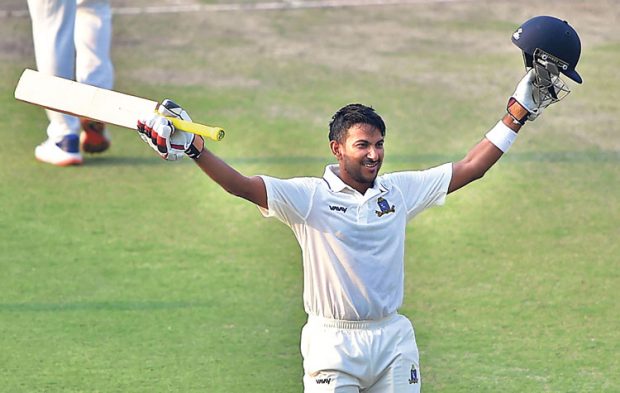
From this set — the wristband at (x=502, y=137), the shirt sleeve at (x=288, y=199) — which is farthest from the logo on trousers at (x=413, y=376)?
the wristband at (x=502, y=137)

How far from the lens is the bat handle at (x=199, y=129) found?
17.1ft

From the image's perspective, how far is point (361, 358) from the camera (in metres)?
5.54

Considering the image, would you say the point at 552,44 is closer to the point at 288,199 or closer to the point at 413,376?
the point at 288,199

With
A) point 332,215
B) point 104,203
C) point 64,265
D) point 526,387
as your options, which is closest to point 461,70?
point 104,203

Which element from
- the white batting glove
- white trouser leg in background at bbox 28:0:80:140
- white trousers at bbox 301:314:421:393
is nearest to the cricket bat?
white trousers at bbox 301:314:421:393

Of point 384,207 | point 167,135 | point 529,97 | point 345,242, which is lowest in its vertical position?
point 345,242

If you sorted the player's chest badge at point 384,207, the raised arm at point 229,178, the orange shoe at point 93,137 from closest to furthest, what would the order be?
the raised arm at point 229,178 < the player's chest badge at point 384,207 < the orange shoe at point 93,137

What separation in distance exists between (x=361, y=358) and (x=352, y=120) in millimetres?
960

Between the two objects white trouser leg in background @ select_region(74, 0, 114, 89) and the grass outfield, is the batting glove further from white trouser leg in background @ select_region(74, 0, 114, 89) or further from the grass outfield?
white trouser leg in background @ select_region(74, 0, 114, 89)

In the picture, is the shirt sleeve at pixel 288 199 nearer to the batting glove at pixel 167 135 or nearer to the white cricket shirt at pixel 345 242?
the white cricket shirt at pixel 345 242

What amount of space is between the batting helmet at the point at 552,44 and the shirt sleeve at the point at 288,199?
3.61 feet

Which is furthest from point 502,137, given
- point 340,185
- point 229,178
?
point 229,178

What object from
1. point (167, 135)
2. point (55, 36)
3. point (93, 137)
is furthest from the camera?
point (93, 137)

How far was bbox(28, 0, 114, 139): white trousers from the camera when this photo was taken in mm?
10469
